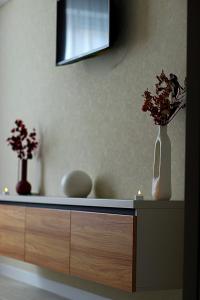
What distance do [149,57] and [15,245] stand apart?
1668mm

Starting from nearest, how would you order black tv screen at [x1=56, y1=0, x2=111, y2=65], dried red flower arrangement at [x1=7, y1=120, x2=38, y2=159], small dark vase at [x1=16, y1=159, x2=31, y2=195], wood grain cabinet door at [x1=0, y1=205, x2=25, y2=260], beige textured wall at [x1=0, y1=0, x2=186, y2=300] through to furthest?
1. beige textured wall at [x1=0, y1=0, x2=186, y2=300]
2. black tv screen at [x1=56, y1=0, x2=111, y2=65]
3. wood grain cabinet door at [x1=0, y1=205, x2=25, y2=260]
4. small dark vase at [x1=16, y1=159, x2=31, y2=195]
5. dried red flower arrangement at [x1=7, y1=120, x2=38, y2=159]

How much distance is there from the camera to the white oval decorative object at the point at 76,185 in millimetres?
3568

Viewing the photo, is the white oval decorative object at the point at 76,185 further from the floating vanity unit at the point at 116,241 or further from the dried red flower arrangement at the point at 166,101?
the dried red flower arrangement at the point at 166,101

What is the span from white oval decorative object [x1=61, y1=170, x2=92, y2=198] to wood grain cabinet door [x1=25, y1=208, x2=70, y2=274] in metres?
0.18

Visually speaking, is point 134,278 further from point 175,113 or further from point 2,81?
point 2,81

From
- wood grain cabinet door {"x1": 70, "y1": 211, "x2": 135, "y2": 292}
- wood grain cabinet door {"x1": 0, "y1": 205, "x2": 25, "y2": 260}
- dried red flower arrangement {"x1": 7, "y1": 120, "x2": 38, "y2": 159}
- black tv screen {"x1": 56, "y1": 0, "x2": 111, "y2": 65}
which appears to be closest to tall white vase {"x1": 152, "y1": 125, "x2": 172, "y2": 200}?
wood grain cabinet door {"x1": 70, "y1": 211, "x2": 135, "y2": 292}

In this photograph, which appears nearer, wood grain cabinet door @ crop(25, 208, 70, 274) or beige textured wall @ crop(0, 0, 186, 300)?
beige textured wall @ crop(0, 0, 186, 300)

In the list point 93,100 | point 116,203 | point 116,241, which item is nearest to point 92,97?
point 93,100

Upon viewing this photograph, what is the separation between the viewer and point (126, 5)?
3.49 meters

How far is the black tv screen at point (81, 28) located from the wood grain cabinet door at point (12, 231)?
1.12 m

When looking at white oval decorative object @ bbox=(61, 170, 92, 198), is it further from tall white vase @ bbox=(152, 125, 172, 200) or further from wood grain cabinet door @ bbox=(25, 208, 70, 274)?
tall white vase @ bbox=(152, 125, 172, 200)

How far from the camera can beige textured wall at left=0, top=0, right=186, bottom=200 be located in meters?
3.18

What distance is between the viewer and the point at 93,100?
3.84 metres

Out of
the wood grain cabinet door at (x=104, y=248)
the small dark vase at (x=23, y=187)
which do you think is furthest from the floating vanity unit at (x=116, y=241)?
the small dark vase at (x=23, y=187)
